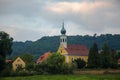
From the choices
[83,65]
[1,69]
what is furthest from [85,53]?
[1,69]

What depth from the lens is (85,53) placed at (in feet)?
436

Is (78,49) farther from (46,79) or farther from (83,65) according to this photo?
(46,79)

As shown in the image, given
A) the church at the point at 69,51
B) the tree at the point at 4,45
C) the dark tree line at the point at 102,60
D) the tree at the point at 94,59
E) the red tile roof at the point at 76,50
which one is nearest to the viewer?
the tree at the point at 4,45

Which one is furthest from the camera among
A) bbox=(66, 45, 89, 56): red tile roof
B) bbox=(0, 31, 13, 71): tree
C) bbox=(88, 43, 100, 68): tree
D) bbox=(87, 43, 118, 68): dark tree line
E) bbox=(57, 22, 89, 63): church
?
bbox=(66, 45, 89, 56): red tile roof

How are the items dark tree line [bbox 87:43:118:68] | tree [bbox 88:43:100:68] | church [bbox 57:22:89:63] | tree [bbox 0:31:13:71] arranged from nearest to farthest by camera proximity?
tree [bbox 0:31:13:71] < dark tree line [bbox 87:43:118:68] < tree [bbox 88:43:100:68] < church [bbox 57:22:89:63]

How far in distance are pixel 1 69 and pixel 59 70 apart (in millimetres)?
13800

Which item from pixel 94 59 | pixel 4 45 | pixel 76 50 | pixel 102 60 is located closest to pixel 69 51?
pixel 76 50

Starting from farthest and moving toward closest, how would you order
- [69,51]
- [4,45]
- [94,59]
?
[69,51] → [94,59] → [4,45]

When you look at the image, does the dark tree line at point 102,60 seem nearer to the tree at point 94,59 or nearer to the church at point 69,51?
the tree at point 94,59

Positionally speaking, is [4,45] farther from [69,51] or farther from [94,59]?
[69,51]

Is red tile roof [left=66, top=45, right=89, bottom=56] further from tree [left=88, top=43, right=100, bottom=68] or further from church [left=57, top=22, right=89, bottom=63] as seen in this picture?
tree [left=88, top=43, right=100, bottom=68]

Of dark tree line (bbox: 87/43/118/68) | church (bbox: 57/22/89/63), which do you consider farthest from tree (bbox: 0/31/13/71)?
church (bbox: 57/22/89/63)

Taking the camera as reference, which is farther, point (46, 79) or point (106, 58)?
point (106, 58)

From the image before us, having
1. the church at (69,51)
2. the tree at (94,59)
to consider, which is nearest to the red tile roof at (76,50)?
the church at (69,51)
